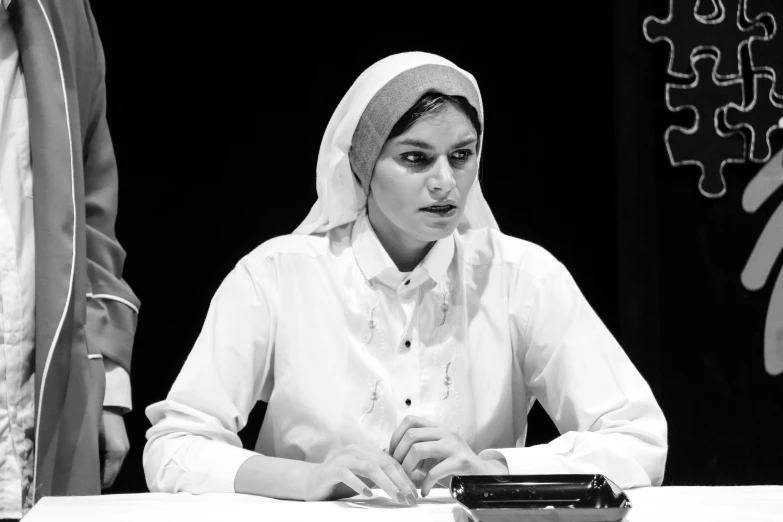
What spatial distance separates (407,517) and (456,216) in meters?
0.76

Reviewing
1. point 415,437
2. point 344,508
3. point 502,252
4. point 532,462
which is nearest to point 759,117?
point 502,252

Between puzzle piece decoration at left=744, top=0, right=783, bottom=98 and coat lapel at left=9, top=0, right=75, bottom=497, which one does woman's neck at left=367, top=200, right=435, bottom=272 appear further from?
puzzle piece decoration at left=744, top=0, right=783, bottom=98

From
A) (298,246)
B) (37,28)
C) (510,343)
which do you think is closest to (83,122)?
(37,28)

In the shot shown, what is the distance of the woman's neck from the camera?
235cm

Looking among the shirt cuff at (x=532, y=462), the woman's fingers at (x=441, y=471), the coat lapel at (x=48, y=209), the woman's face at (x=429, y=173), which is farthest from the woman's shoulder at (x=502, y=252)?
the coat lapel at (x=48, y=209)

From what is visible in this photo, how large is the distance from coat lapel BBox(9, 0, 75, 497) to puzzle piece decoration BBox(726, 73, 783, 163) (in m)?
2.56

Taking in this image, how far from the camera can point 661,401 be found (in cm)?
375

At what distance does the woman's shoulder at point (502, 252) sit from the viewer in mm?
2361

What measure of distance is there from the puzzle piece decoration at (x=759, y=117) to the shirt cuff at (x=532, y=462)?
2.24 metres

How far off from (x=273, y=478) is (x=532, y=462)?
47 centimetres

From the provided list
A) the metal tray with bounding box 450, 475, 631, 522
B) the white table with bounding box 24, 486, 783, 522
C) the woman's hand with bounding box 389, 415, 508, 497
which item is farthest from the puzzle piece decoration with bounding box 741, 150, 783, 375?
the metal tray with bounding box 450, 475, 631, 522

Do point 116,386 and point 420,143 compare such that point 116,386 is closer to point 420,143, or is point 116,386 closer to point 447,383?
point 447,383

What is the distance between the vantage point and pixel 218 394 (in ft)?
6.95

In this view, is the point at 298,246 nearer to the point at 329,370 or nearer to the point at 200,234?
the point at 329,370
